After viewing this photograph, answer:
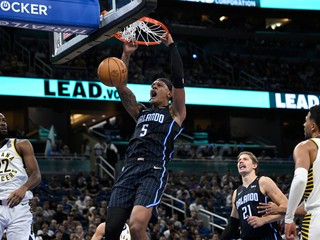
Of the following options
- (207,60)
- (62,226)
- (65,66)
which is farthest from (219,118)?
(62,226)

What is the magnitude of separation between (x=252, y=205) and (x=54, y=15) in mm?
3361

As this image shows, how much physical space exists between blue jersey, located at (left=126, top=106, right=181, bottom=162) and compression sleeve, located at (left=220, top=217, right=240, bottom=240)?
1.57 metres

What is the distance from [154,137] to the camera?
7.38 metres

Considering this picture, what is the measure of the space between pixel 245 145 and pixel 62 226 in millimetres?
15946

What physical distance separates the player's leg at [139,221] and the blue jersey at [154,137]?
0.60 metres

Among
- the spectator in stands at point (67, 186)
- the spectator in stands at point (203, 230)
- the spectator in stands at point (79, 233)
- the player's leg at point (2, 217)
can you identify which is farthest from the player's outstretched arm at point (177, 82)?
the spectator in stands at point (67, 186)

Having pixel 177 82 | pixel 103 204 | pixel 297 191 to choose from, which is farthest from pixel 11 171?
pixel 103 204

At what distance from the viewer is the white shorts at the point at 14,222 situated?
7855 mm

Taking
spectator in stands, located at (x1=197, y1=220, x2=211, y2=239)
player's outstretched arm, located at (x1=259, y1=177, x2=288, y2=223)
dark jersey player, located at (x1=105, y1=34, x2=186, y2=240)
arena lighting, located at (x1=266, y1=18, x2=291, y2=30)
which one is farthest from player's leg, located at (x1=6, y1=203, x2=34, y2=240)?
arena lighting, located at (x1=266, y1=18, x2=291, y2=30)

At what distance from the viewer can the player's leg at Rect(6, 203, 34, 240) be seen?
7.86m

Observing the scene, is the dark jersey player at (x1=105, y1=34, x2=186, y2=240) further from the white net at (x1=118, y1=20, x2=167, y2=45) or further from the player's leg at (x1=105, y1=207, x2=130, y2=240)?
the white net at (x1=118, y1=20, x2=167, y2=45)

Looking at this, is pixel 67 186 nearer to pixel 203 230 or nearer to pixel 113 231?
pixel 203 230

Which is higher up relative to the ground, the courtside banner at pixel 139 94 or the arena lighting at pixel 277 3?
the arena lighting at pixel 277 3

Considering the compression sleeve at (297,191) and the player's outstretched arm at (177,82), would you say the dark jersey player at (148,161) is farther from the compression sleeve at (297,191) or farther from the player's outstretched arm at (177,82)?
the compression sleeve at (297,191)
